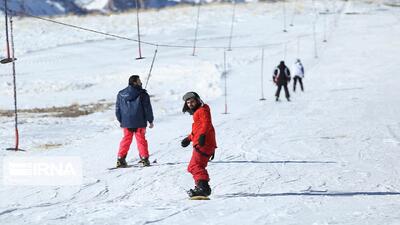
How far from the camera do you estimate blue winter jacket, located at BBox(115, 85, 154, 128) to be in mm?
9852

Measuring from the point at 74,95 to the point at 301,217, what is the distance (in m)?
22.2

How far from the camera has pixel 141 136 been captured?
10000 millimetres

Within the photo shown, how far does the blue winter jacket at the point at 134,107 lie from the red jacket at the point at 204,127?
2205 mm

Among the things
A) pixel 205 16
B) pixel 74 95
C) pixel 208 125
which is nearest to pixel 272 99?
pixel 74 95

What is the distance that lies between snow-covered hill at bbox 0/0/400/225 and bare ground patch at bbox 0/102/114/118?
0.07 metres

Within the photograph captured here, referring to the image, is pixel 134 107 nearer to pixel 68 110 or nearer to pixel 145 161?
pixel 145 161

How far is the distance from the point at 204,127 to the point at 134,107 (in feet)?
8.06

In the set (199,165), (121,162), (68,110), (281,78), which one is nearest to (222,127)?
(121,162)

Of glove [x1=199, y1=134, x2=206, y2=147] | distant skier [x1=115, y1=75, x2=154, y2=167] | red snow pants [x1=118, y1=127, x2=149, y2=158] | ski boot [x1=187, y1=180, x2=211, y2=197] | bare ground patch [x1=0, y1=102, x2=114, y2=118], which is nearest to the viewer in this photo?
glove [x1=199, y1=134, x2=206, y2=147]

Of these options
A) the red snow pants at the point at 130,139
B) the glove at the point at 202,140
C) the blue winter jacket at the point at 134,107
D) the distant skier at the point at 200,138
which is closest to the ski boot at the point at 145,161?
the red snow pants at the point at 130,139

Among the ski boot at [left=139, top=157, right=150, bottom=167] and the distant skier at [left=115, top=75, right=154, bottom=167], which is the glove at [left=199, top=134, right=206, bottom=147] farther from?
the ski boot at [left=139, top=157, right=150, bottom=167]

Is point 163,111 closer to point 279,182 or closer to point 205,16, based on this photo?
point 279,182

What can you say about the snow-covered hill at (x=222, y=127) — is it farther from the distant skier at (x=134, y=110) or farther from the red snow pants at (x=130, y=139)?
the distant skier at (x=134, y=110)

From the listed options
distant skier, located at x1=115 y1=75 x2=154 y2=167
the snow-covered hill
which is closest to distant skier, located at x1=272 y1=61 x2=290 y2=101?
the snow-covered hill
